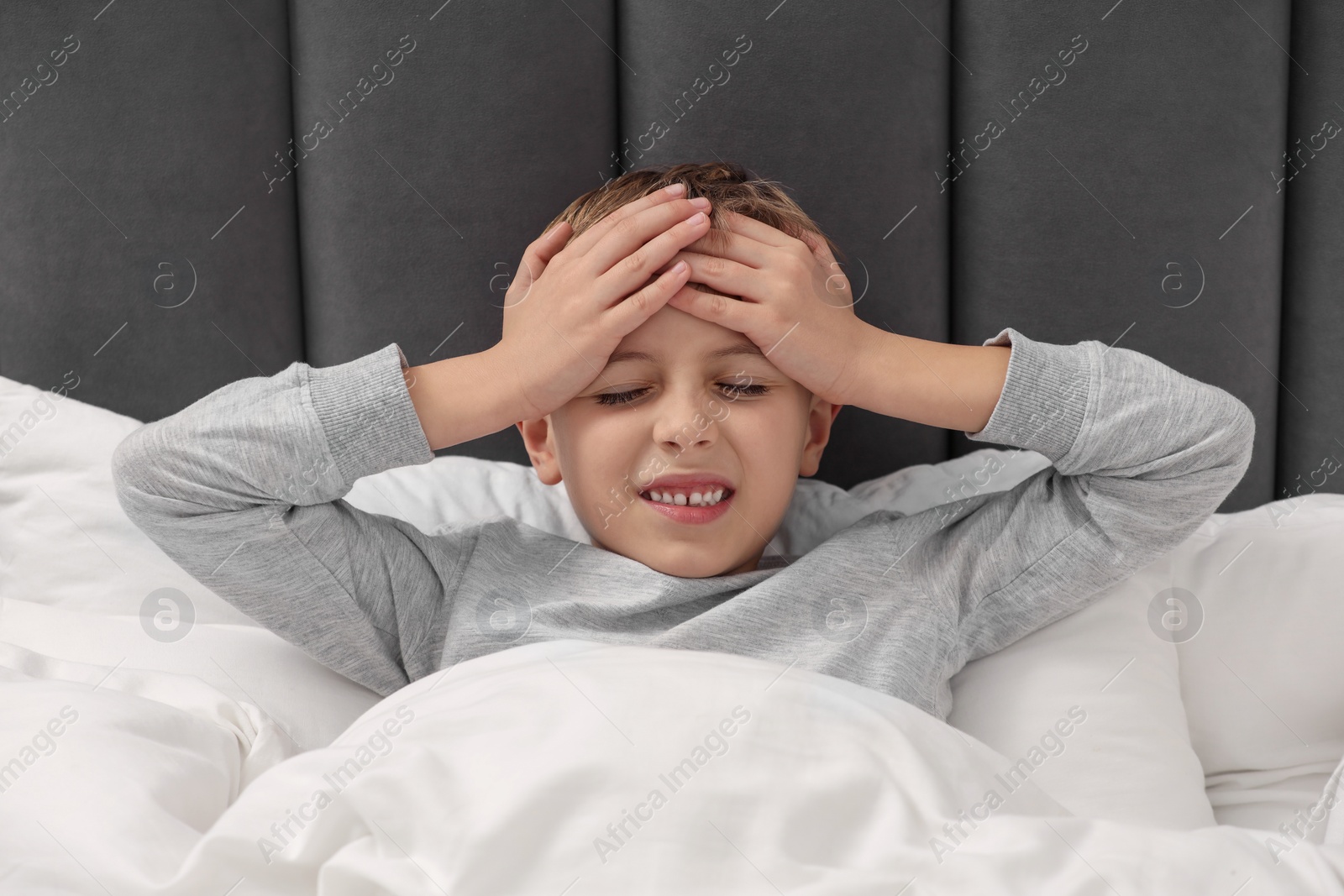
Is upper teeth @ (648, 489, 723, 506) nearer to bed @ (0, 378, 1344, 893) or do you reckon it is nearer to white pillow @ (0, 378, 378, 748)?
bed @ (0, 378, 1344, 893)

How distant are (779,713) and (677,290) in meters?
0.36

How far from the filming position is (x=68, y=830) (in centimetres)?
60

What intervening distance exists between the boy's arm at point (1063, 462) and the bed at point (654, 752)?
64 millimetres

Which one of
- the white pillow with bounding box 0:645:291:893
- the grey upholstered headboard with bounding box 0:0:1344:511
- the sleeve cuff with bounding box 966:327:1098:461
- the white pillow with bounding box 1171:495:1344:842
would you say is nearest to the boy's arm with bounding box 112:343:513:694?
the white pillow with bounding box 0:645:291:893

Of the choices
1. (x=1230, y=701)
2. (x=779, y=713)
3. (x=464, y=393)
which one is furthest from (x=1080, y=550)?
(x=464, y=393)

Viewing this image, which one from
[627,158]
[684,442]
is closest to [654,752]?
[684,442]

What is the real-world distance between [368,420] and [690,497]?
0.27 metres

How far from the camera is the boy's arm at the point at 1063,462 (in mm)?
850

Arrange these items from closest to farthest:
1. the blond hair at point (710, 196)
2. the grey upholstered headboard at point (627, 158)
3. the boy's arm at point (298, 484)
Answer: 1. the boy's arm at point (298, 484)
2. the blond hair at point (710, 196)
3. the grey upholstered headboard at point (627, 158)

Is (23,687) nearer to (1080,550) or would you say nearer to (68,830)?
(68,830)

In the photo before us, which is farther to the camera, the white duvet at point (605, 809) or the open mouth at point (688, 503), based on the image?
the open mouth at point (688, 503)

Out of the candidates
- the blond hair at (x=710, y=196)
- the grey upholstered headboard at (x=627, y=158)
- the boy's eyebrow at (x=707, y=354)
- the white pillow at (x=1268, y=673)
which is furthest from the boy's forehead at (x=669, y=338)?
the white pillow at (x=1268, y=673)

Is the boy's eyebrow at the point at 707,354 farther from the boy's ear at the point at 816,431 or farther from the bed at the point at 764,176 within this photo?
the bed at the point at 764,176

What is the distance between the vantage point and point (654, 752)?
609mm
